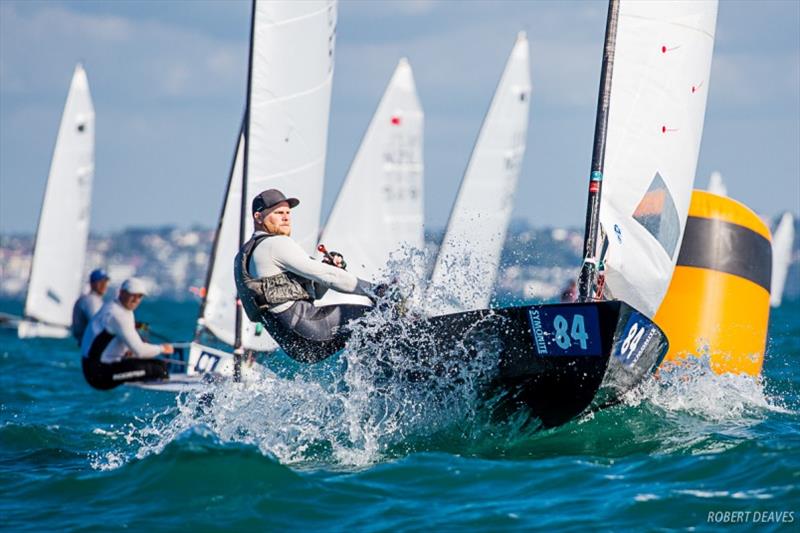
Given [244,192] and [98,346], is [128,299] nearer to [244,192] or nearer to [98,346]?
[98,346]

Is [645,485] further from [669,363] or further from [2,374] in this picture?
[2,374]

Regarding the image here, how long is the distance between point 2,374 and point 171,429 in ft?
23.7

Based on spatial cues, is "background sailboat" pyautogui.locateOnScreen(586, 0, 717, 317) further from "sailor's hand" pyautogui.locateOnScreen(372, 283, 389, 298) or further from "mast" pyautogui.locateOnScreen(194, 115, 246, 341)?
"mast" pyautogui.locateOnScreen(194, 115, 246, 341)

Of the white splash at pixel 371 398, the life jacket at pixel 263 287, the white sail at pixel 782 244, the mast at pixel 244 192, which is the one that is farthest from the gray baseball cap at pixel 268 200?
the white sail at pixel 782 244

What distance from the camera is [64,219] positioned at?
65.0 ft

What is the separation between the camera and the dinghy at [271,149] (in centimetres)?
1107

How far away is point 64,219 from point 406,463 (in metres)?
14.5

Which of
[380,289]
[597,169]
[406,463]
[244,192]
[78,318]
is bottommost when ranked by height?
[406,463]

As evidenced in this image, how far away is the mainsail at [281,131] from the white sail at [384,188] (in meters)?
4.63

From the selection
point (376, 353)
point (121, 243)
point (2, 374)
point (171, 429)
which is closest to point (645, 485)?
point (376, 353)

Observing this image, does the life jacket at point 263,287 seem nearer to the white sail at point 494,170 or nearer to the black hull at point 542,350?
the black hull at point 542,350

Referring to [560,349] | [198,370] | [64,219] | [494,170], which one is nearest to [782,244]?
[494,170]

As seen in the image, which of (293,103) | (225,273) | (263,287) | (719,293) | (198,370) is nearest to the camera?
(263,287)

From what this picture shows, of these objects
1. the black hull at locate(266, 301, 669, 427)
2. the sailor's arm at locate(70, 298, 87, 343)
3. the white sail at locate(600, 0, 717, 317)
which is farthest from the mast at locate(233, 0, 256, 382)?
the white sail at locate(600, 0, 717, 317)
